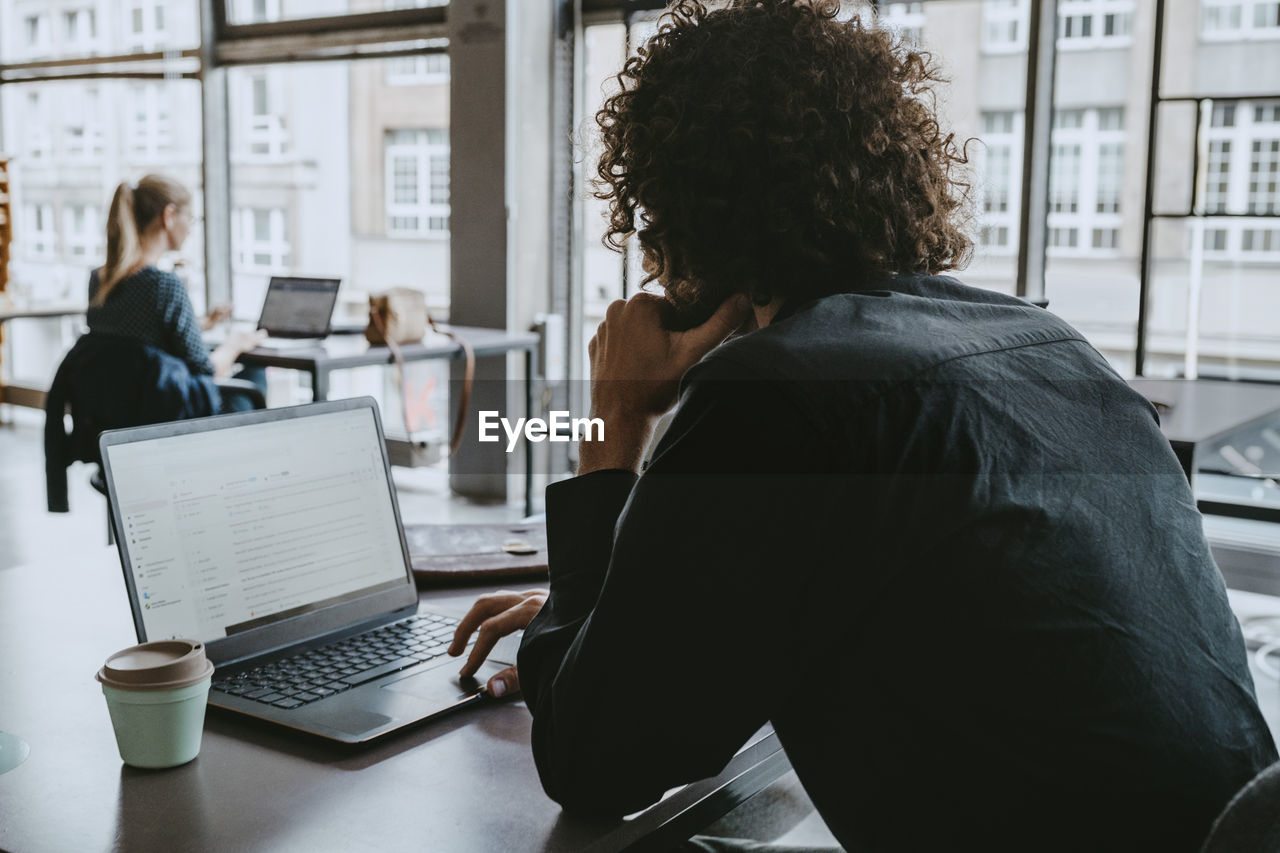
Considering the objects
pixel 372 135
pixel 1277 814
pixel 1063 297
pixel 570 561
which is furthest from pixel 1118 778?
pixel 372 135

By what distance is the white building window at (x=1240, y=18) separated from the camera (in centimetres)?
391

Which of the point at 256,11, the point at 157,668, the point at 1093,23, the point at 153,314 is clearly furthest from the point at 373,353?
the point at 157,668

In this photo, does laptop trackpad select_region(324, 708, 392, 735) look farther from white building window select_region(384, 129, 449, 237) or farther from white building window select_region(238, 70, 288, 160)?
white building window select_region(238, 70, 288, 160)

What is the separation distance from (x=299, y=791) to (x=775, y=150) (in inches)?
24.8

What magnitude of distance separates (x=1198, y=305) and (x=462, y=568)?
340cm

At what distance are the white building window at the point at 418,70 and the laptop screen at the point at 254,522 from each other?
13.9 ft

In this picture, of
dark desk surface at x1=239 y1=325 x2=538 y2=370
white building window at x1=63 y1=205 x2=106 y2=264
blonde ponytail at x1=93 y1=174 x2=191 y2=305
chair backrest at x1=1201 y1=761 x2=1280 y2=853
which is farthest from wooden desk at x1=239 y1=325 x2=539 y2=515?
chair backrest at x1=1201 y1=761 x2=1280 y2=853

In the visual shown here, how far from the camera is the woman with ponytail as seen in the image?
11.8 feet

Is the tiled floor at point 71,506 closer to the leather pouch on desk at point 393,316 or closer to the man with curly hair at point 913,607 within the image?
the leather pouch on desk at point 393,316

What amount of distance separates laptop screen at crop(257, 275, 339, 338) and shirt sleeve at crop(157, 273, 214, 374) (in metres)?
0.65

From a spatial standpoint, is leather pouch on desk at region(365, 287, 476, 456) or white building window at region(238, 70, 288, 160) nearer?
leather pouch on desk at region(365, 287, 476, 456)

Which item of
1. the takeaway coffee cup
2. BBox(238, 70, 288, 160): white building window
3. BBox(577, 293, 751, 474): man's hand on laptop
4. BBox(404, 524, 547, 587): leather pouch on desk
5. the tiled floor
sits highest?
BBox(238, 70, 288, 160): white building window

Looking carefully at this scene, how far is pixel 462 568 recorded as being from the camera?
1562mm

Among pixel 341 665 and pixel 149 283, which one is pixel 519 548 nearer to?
pixel 341 665
